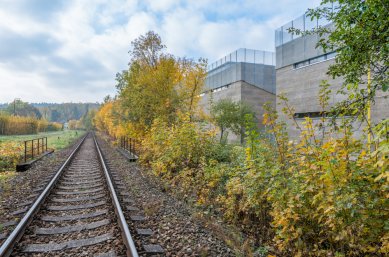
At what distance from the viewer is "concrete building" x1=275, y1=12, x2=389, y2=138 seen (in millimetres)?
22953

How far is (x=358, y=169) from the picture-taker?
308cm

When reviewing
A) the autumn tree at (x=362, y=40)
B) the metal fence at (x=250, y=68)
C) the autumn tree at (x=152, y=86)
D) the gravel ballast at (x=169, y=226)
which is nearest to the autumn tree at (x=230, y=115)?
the metal fence at (x=250, y=68)

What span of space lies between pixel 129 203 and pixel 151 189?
5.32 feet

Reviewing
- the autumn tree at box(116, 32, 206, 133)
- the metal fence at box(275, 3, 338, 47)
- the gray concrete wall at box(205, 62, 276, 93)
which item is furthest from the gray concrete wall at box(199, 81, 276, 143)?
the autumn tree at box(116, 32, 206, 133)

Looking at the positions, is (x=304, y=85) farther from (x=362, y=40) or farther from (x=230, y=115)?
(x=362, y=40)

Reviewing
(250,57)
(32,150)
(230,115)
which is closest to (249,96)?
(250,57)

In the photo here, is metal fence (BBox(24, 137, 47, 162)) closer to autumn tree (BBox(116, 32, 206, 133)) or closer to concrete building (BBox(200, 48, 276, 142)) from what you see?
autumn tree (BBox(116, 32, 206, 133))

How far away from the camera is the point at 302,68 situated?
82.6 feet

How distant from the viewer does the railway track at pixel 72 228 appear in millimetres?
3688

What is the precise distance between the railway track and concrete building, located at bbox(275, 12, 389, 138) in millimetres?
19352

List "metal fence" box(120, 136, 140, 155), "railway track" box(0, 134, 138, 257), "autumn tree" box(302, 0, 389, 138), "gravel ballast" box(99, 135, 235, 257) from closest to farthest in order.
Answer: "autumn tree" box(302, 0, 389, 138), "railway track" box(0, 134, 138, 257), "gravel ballast" box(99, 135, 235, 257), "metal fence" box(120, 136, 140, 155)

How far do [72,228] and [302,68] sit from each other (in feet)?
85.1

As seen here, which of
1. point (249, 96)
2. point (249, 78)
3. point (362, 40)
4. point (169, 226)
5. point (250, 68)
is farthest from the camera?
point (250, 68)

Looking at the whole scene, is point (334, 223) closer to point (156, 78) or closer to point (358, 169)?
point (358, 169)
